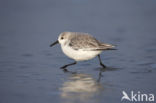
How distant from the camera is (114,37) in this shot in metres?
10.6

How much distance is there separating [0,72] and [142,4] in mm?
6315

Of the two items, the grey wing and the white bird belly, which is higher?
the grey wing

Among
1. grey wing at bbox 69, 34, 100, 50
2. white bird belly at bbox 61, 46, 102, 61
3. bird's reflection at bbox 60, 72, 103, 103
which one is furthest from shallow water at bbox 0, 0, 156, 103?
grey wing at bbox 69, 34, 100, 50

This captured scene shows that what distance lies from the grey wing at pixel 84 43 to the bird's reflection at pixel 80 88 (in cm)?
65

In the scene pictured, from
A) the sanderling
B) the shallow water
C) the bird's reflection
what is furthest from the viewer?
the sanderling

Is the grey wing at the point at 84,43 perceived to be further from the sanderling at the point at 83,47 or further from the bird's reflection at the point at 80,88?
the bird's reflection at the point at 80,88

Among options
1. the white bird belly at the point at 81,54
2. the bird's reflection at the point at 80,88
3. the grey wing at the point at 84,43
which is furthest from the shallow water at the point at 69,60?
the grey wing at the point at 84,43

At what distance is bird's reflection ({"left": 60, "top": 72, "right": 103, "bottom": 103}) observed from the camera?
6.52m

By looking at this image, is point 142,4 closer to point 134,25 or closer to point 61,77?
point 134,25

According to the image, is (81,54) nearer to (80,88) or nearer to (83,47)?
(83,47)

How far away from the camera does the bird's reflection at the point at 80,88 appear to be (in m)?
6.52

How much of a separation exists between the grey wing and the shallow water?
46cm

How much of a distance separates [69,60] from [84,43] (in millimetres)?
991

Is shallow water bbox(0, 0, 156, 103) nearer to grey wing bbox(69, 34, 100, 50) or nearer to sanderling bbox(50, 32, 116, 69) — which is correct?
sanderling bbox(50, 32, 116, 69)
